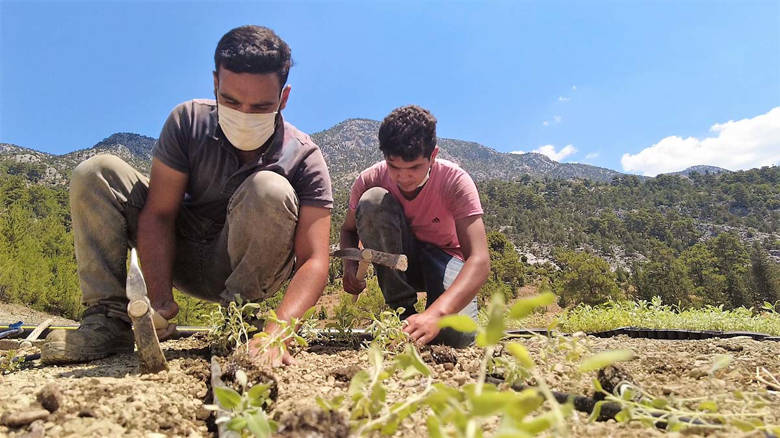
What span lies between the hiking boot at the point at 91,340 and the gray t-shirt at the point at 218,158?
706 millimetres

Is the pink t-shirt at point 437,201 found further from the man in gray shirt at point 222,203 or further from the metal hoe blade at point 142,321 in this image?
the metal hoe blade at point 142,321

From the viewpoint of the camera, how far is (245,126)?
2.08m

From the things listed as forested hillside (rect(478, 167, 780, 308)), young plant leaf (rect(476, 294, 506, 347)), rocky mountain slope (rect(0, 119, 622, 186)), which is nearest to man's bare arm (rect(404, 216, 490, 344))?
young plant leaf (rect(476, 294, 506, 347))

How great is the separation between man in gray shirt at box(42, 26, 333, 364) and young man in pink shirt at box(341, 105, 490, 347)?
0.49 meters

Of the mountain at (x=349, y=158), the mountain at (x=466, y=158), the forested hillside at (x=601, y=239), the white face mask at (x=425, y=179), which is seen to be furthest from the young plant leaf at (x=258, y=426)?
the mountain at (x=466, y=158)

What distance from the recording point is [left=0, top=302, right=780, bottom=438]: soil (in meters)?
0.92

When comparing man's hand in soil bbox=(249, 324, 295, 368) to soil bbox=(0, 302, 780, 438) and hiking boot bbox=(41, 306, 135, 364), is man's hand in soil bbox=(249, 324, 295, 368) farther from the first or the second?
hiking boot bbox=(41, 306, 135, 364)

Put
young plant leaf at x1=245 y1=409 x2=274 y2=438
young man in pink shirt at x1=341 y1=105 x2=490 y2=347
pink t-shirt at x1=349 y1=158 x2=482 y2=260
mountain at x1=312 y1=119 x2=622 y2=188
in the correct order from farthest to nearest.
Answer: mountain at x1=312 y1=119 x2=622 y2=188 → pink t-shirt at x1=349 y1=158 x2=482 y2=260 → young man in pink shirt at x1=341 y1=105 x2=490 y2=347 → young plant leaf at x1=245 y1=409 x2=274 y2=438

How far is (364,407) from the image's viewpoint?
2.44ft

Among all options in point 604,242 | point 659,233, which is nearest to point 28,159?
point 604,242

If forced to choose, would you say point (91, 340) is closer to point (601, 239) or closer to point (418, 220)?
point (418, 220)

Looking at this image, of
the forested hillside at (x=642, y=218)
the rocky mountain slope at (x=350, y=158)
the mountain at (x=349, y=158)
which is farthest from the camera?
the rocky mountain slope at (x=350, y=158)

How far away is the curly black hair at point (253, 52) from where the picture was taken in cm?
199

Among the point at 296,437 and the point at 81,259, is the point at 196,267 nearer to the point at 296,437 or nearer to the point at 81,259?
the point at 81,259
